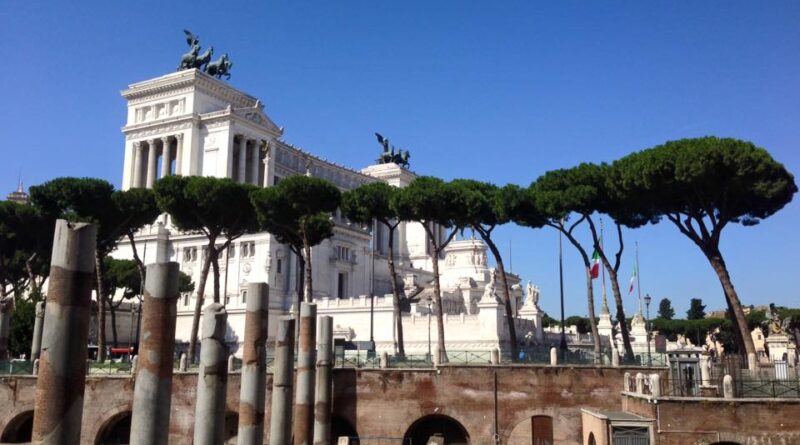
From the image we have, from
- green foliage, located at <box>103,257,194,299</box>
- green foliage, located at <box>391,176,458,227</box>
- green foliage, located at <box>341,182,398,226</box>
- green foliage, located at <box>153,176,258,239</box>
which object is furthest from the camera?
green foliage, located at <box>103,257,194,299</box>

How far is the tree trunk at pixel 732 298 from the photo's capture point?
3114 cm

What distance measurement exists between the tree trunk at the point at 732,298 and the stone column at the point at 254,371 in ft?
69.5

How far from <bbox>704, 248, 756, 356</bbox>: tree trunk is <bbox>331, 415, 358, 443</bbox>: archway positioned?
1688 cm

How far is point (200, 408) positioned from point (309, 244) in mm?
25930

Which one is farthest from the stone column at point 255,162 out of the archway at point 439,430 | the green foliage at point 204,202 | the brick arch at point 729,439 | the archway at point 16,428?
the brick arch at point 729,439

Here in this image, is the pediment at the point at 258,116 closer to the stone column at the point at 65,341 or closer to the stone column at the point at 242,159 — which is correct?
the stone column at the point at 242,159

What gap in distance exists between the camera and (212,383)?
15875 millimetres

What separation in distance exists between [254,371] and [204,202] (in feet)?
80.7

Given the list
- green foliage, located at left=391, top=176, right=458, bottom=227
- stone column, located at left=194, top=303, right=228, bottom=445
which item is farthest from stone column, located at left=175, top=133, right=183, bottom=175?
stone column, located at left=194, top=303, right=228, bottom=445

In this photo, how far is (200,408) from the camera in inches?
618

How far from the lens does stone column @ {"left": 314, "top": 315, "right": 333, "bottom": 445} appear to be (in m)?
27.6

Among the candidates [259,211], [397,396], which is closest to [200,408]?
[397,396]

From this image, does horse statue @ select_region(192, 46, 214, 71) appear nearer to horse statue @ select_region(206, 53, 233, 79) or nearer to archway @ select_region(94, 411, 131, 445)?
horse statue @ select_region(206, 53, 233, 79)

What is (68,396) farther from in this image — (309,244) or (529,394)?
(309,244)
